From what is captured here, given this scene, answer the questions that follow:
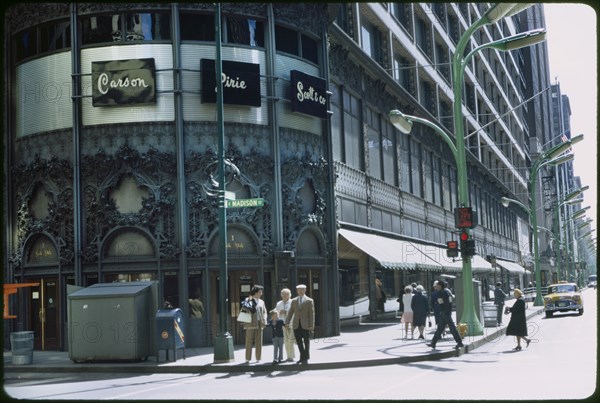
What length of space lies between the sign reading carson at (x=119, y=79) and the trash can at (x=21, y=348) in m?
7.63

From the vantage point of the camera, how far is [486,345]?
24.1 meters

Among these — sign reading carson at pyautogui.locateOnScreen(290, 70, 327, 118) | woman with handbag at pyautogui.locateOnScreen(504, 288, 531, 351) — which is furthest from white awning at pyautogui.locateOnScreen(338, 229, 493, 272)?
sign reading carson at pyautogui.locateOnScreen(290, 70, 327, 118)

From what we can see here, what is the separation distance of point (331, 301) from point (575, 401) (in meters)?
19.3

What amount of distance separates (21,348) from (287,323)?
6755 mm

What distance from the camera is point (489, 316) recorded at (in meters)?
29.1

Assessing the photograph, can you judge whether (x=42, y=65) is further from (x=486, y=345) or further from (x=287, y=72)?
(x=486, y=345)

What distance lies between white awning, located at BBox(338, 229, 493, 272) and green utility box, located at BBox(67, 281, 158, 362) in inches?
387

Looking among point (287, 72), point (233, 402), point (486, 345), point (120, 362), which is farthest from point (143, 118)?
point (233, 402)

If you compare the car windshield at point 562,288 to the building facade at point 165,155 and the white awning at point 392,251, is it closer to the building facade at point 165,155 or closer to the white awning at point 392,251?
the white awning at point 392,251

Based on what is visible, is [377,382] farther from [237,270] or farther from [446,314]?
[237,270]

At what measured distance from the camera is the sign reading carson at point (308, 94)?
26.8 metres

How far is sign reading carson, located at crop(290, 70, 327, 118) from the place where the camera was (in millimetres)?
26766

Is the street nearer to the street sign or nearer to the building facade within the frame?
the street sign

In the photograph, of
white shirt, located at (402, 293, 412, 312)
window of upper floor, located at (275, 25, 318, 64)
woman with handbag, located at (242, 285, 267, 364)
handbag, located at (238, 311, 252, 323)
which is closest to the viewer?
handbag, located at (238, 311, 252, 323)
